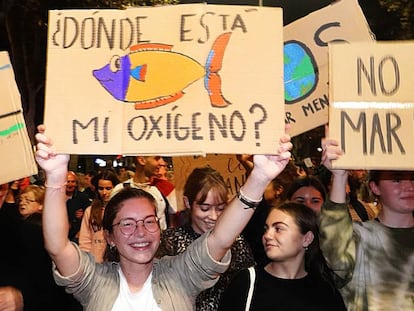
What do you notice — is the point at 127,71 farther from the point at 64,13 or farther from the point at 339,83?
the point at 339,83

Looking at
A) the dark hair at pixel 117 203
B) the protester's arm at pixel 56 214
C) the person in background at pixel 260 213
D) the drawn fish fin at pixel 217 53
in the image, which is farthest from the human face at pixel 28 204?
the drawn fish fin at pixel 217 53

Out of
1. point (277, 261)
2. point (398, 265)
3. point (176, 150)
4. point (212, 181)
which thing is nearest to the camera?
point (176, 150)

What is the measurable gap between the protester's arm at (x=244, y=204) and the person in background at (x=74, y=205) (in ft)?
10.2

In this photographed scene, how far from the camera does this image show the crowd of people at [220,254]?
2.59 metres

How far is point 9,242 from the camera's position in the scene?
2887 millimetres

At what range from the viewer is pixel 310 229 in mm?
3305

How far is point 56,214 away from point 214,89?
2.47 ft

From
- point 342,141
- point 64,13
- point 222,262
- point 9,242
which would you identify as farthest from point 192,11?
point 9,242

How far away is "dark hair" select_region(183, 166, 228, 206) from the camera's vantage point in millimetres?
3609

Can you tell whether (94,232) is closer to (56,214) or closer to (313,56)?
(313,56)

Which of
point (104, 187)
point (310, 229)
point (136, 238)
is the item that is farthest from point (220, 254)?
point (104, 187)

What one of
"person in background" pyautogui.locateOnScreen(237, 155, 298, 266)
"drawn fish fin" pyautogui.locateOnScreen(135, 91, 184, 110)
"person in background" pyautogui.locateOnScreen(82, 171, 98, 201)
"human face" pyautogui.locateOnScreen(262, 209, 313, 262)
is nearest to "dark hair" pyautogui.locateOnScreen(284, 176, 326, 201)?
"person in background" pyautogui.locateOnScreen(237, 155, 298, 266)

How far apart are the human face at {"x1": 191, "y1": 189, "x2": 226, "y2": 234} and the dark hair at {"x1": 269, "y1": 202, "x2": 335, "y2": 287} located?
0.38m

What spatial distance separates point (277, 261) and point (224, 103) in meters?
0.97
